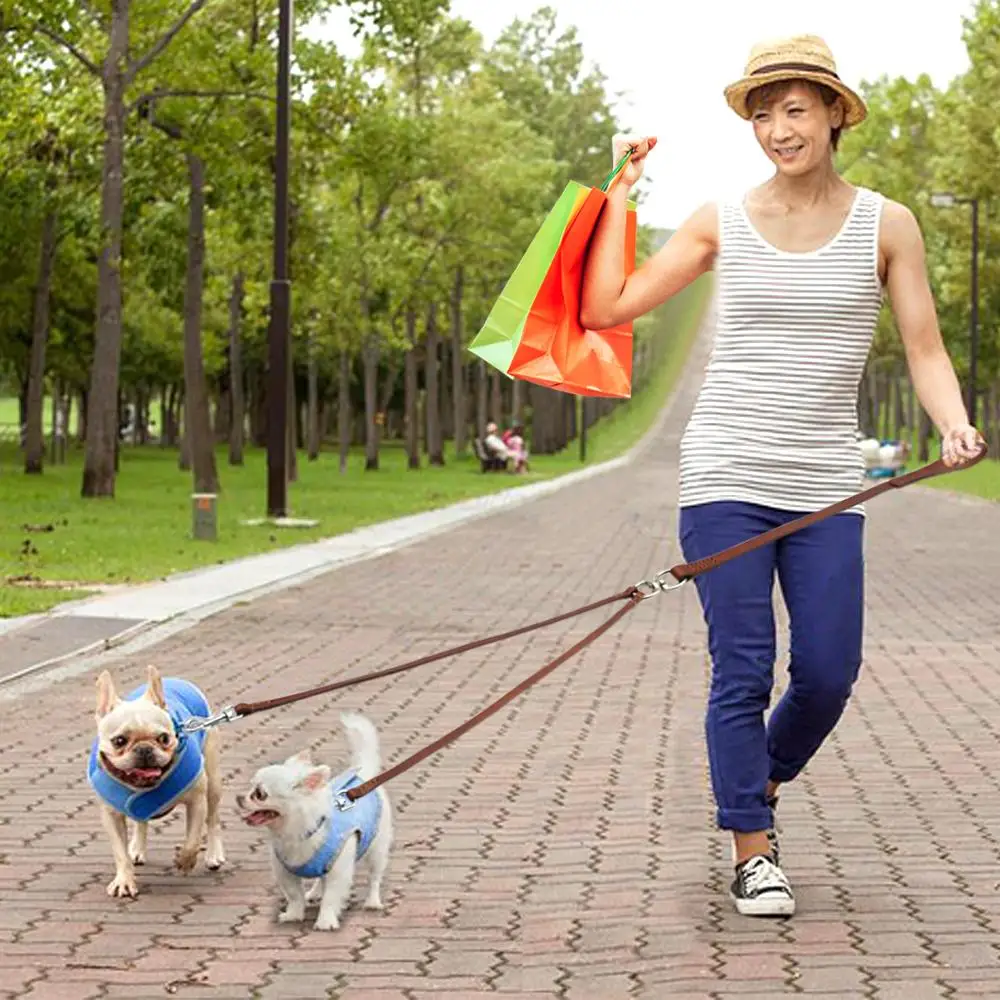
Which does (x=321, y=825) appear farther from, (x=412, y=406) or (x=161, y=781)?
(x=412, y=406)

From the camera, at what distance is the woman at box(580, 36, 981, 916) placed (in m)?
6.30

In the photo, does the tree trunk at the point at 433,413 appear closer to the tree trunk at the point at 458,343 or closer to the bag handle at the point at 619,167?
the tree trunk at the point at 458,343

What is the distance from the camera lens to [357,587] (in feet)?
66.5

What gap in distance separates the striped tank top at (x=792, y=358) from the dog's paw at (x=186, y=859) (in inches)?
73.5

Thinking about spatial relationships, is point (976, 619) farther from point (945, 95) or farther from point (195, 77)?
point (945, 95)

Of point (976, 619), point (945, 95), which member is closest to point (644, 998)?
point (976, 619)

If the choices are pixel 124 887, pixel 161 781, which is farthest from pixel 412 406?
pixel 161 781

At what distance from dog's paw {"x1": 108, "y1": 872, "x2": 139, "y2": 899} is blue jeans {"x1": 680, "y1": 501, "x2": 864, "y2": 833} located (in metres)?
1.69

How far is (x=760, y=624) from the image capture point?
6352 millimetres

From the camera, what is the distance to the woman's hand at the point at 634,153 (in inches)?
259

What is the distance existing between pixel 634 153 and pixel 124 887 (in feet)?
8.21

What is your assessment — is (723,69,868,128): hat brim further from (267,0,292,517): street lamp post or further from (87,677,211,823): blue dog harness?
(267,0,292,517): street lamp post

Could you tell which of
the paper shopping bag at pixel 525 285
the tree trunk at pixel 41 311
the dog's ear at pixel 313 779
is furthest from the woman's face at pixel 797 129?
the tree trunk at pixel 41 311

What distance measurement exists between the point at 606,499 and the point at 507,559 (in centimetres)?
1976
